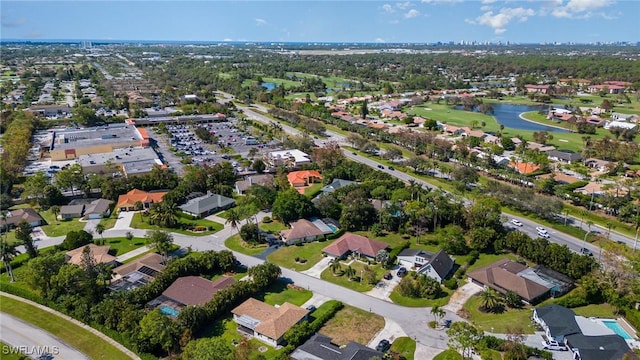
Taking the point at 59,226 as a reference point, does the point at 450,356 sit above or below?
above

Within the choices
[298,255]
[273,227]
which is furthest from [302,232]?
[273,227]

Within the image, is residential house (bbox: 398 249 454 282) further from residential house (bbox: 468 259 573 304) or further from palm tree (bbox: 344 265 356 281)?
palm tree (bbox: 344 265 356 281)

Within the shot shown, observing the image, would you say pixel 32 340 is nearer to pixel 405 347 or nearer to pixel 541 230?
pixel 405 347

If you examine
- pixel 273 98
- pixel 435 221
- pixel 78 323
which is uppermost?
pixel 273 98

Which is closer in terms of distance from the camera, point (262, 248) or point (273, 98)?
point (262, 248)

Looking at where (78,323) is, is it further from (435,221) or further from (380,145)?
(380,145)

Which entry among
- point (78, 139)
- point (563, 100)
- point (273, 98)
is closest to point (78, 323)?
point (78, 139)
